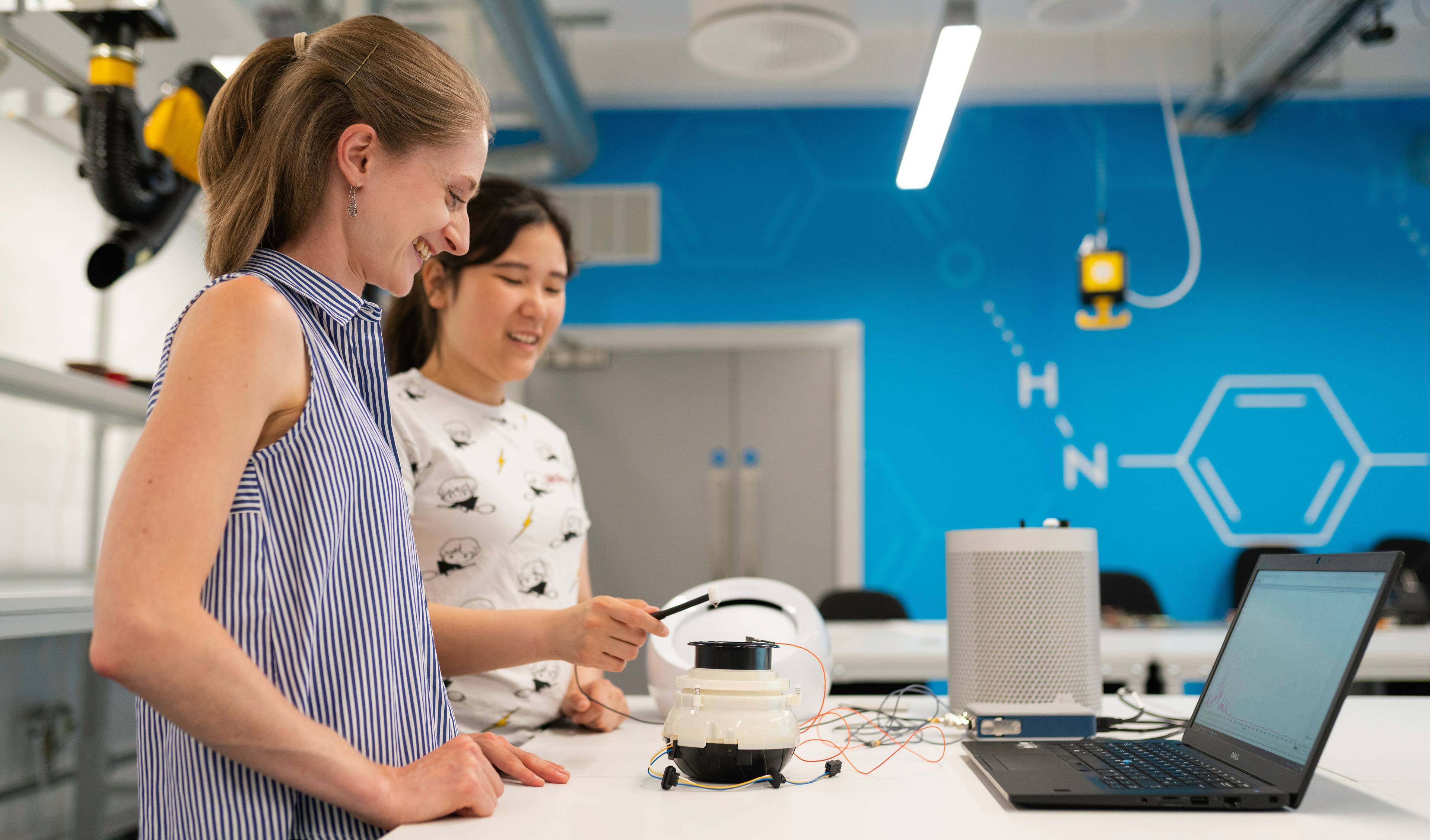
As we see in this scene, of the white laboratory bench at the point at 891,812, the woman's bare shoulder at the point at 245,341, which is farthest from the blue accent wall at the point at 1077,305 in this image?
the woman's bare shoulder at the point at 245,341

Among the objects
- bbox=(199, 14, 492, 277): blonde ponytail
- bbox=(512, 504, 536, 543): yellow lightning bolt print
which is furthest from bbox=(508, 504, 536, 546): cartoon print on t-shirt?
bbox=(199, 14, 492, 277): blonde ponytail

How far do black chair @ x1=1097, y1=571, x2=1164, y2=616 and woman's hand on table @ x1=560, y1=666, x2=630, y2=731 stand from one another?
309 centimetres

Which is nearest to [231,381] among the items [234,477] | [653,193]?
[234,477]

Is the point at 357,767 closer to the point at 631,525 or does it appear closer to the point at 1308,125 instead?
the point at 631,525

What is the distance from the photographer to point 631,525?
15.8 feet

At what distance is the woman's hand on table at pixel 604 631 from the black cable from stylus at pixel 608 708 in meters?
0.29

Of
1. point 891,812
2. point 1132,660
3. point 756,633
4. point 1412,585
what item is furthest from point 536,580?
point 1412,585

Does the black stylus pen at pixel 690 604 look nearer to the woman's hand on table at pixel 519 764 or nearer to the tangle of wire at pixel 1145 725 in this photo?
the woman's hand on table at pixel 519 764

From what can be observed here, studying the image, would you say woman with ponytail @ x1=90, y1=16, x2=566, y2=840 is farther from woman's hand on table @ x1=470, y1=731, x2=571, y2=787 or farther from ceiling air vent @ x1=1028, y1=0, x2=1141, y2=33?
ceiling air vent @ x1=1028, y1=0, x2=1141, y2=33

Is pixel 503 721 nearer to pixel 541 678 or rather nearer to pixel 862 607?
pixel 541 678

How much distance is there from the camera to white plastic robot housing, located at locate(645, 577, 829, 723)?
4.56 ft

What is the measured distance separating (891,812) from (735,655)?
0.22 m

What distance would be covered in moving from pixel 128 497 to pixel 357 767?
0.94 ft

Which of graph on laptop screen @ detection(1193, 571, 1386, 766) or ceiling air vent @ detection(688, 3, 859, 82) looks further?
ceiling air vent @ detection(688, 3, 859, 82)
